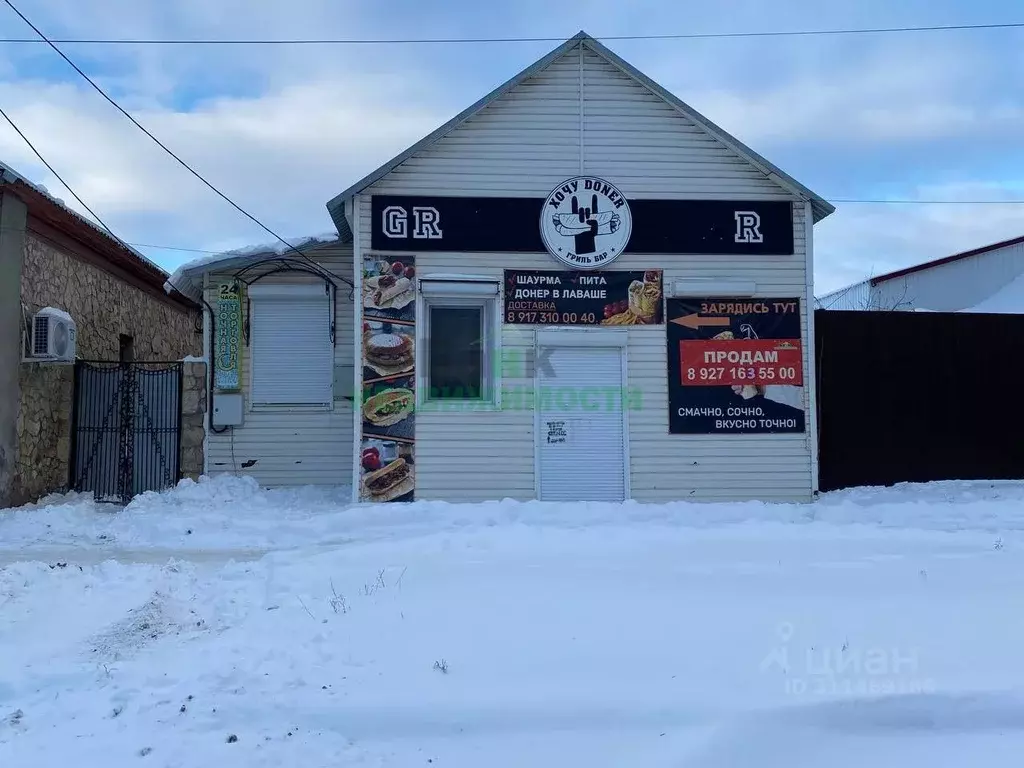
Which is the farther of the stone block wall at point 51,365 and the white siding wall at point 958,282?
the white siding wall at point 958,282

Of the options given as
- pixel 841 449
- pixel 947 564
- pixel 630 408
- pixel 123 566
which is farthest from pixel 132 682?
pixel 841 449

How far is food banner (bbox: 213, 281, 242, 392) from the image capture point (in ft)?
44.1

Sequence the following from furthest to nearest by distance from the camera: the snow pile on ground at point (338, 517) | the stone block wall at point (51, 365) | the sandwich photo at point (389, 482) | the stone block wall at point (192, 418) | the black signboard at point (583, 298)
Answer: the stone block wall at point (192, 418)
the stone block wall at point (51, 365)
the black signboard at point (583, 298)
the sandwich photo at point (389, 482)
the snow pile on ground at point (338, 517)

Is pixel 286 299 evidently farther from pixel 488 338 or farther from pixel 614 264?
pixel 614 264

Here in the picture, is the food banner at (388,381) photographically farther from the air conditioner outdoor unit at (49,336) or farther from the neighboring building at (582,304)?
the air conditioner outdoor unit at (49,336)

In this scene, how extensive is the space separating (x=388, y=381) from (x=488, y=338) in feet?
4.81

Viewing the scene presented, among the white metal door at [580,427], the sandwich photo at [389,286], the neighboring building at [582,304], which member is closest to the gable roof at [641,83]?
the neighboring building at [582,304]

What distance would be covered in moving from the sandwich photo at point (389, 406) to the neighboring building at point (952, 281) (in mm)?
16365

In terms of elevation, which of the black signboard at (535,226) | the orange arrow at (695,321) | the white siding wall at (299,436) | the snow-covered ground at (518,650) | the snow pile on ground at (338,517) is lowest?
the snow-covered ground at (518,650)

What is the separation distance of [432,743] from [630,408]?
24.9 ft

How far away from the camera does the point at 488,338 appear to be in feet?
39.3

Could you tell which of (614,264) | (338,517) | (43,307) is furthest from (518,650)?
(43,307)

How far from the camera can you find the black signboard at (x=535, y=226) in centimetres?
1177

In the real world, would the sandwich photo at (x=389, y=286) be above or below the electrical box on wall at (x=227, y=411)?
above
